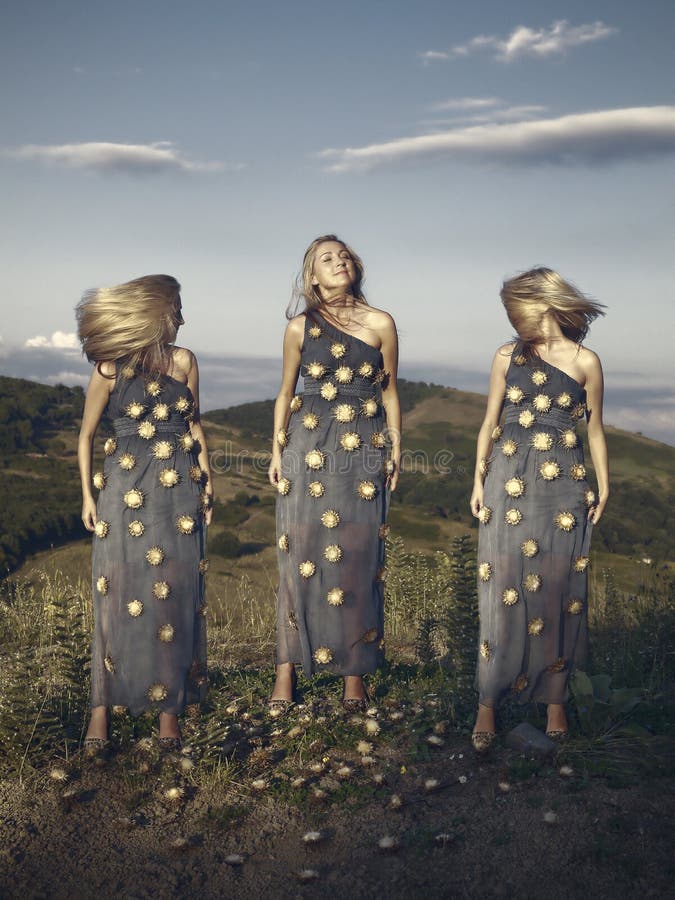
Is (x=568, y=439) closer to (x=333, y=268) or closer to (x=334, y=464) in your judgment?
(x=334, y=464)

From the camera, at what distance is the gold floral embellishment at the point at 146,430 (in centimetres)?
638

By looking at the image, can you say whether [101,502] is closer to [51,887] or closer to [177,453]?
[177,453]

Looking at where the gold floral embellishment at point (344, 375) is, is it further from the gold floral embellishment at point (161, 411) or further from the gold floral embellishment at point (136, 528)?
the gold floral embellishment at point (136, 528)

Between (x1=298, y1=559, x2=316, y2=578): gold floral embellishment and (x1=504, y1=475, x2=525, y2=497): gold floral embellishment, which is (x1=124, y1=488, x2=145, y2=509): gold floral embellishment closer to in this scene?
(x1=298, y1=559, x2=316, y2=578): gold floral embellishment

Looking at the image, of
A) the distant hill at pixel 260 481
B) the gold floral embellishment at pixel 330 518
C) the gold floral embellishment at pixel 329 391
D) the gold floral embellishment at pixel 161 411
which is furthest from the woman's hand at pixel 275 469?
the distant hill at pixel 260 481

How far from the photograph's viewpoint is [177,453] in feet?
21.1

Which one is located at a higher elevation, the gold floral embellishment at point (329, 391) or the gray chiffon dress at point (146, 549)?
the gold floral embellishment at point (329, 391)

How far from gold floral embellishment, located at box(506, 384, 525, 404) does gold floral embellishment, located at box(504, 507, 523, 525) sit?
79 cm

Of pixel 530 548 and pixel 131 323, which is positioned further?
pixel 131 323

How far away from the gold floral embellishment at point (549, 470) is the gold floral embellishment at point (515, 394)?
0.50 meters

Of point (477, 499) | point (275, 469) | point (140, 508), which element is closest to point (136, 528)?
point (140, 508)

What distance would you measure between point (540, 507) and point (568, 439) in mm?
531

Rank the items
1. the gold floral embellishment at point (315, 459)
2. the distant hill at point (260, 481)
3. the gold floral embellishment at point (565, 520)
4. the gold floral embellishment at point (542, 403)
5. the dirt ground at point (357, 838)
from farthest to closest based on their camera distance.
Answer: the distant hill at point (260, 481)
the gold floral embellishment at point (315, 459)
the gold floral embellishment at point (542, 403)
the gold floral embellishment at point (565, 520)
the dirt ground at point (357, 838)

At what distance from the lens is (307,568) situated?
270 inches
